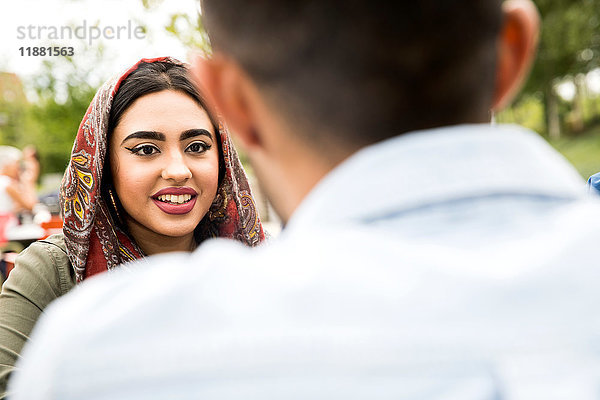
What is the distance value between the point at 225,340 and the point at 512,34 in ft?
1.71

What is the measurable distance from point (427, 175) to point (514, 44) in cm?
24

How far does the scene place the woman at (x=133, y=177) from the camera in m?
2.23

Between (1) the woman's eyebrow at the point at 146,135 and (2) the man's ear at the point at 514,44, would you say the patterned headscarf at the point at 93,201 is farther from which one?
(2) the man's ear at the point at 514,44

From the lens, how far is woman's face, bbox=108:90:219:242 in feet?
7.34

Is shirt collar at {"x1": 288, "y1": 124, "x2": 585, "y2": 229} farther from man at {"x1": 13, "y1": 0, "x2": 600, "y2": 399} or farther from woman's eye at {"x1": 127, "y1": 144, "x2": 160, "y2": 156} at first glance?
woman's eye at {"x1": 127, "y1": 144, "x2": 160, "y2": 156}

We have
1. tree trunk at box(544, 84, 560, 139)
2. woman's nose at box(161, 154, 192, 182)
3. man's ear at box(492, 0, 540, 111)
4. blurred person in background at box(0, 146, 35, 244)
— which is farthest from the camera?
tree trunk at box(544, 84, 560, 139)

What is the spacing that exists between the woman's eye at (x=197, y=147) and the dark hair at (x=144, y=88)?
0.10 metres

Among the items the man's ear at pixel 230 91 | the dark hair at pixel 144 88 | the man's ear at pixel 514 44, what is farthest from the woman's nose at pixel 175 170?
the man's ear at pixel 514 44

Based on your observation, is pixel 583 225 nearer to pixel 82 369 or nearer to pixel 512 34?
pixel 512 34

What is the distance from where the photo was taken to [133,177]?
2.24m

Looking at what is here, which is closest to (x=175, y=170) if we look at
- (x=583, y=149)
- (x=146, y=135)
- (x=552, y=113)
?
(x=146, y=135)

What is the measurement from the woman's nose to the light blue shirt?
1586 mm

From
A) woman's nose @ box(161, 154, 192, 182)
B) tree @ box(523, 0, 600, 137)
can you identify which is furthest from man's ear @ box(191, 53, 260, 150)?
tree @ box(523, 0, 600, 137)

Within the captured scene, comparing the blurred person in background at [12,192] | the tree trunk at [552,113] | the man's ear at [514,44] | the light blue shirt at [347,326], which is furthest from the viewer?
the tree trunk at [552,113]
